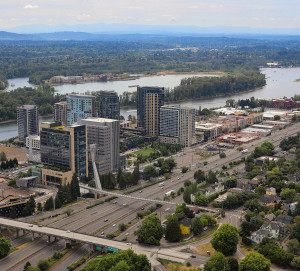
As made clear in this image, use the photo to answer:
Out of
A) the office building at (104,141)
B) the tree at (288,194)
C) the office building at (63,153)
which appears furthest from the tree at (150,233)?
the office building at (104,141)

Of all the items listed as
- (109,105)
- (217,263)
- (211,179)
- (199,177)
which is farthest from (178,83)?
(217,263)

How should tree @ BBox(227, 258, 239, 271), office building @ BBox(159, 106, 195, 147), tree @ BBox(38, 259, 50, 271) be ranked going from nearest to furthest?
1. tree @ BBox(227, 258, 239, 271)
2. tree @ BBox(38, 259, 50, 271)
3. office building @ BBox(159, 106, 195, 147)

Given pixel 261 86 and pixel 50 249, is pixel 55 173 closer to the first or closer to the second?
pixel 50 249

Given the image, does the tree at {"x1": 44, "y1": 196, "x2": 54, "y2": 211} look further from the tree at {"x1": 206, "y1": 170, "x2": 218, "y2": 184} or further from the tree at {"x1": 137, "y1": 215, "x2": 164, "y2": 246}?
the tree at {"x1": 206, "y1": 170, "x2": 218, "y2": 184}

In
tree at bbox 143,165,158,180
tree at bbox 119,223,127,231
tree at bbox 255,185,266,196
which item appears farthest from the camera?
tree at bbox 143,165,158,180

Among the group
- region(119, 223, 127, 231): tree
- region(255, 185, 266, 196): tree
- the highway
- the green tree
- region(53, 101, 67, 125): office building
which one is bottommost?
the highway

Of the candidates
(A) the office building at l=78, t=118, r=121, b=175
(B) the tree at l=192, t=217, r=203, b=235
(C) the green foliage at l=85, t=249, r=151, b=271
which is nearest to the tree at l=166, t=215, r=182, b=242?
(B) the tree at l=192, t=217, r=203, b=235

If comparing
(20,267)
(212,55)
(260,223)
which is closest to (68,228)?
(20,267)
